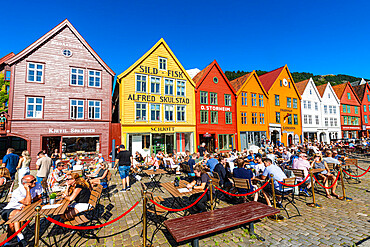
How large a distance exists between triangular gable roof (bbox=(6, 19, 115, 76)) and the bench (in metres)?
18.9

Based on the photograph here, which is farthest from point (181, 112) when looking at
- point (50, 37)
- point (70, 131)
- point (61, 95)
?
point (50, 37)

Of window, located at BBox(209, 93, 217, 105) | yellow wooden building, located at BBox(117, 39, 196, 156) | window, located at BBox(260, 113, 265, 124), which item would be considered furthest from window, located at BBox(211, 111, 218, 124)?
window, located at BBox(260, 113, 265, 124)

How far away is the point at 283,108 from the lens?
31.3 metres

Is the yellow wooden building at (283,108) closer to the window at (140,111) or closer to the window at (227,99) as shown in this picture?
the window at (227,99)

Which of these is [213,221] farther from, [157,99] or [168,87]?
[168,87]

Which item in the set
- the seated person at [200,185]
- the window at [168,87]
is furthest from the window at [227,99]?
the seated person at [200,185]

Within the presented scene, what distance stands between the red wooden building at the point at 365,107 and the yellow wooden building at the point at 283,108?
852 inches

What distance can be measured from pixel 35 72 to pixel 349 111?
54955mm

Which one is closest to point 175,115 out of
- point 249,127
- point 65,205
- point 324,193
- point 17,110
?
point 249,127

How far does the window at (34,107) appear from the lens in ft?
53.8

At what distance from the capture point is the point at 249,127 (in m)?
27.7

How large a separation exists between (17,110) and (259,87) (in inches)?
1188

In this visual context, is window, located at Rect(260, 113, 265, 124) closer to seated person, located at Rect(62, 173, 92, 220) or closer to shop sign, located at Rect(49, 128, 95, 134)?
shop sign, located at Rect(49, 128, 95, 134)

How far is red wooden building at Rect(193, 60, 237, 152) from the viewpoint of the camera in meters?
24.3
